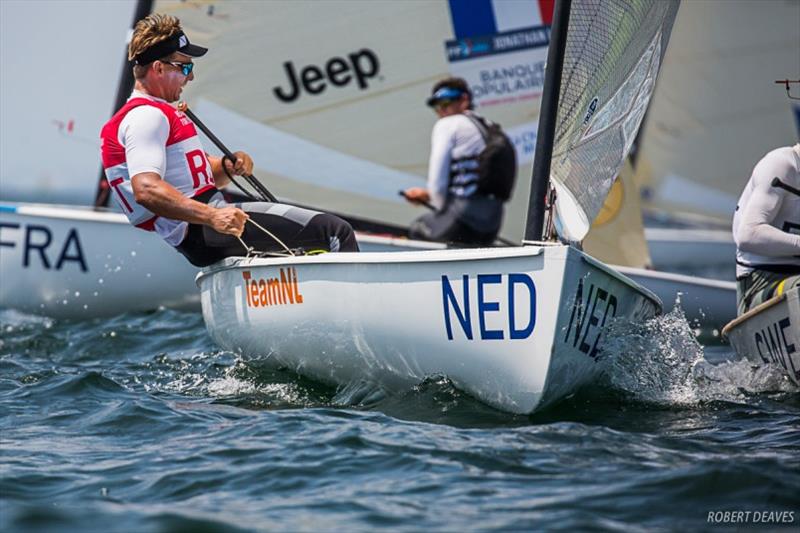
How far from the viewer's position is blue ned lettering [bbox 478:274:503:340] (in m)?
3.60

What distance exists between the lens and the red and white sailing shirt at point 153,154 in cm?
419

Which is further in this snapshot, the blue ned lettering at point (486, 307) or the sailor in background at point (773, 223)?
the sailor in background at point (773, 223)

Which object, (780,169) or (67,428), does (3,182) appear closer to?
(67,428)

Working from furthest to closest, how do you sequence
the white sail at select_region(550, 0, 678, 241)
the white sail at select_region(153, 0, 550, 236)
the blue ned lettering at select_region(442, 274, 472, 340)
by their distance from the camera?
1. the white sail at select_region(153, 0, 550, 236)
2. the white sail at select_region(550, 0, 678, 241)
3. the blue ned lettering at select_region(442, 274, 472, 340)

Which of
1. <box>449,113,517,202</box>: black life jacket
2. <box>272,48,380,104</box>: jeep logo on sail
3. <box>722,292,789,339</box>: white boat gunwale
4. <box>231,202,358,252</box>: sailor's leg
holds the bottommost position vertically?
<box>722,292,789,339</box>: white boat gunwale

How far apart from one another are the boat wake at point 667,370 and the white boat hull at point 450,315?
80 millimetres

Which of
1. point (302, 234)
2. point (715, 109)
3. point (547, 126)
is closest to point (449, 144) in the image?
point (302, 234)

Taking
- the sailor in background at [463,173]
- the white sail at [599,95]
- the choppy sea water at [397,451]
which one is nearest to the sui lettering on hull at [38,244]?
the choppy sea water at [397,451]

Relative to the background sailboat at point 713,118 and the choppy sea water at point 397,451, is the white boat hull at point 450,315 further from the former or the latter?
the background sailboat at point 713,118

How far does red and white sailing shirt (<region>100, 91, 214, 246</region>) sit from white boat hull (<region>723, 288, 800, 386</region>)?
6.74 ft

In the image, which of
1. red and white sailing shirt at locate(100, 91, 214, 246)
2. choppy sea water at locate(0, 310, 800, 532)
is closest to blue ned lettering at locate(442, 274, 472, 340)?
choppy sea water at locate(0, 310, 800, 532)

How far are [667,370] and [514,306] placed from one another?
865 millimetres

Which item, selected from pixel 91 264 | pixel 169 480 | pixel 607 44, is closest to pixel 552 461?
pixel 169 480

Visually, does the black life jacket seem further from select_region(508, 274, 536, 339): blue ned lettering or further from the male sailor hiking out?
select_region(508, 274, 536, 339): blue ned lettering
